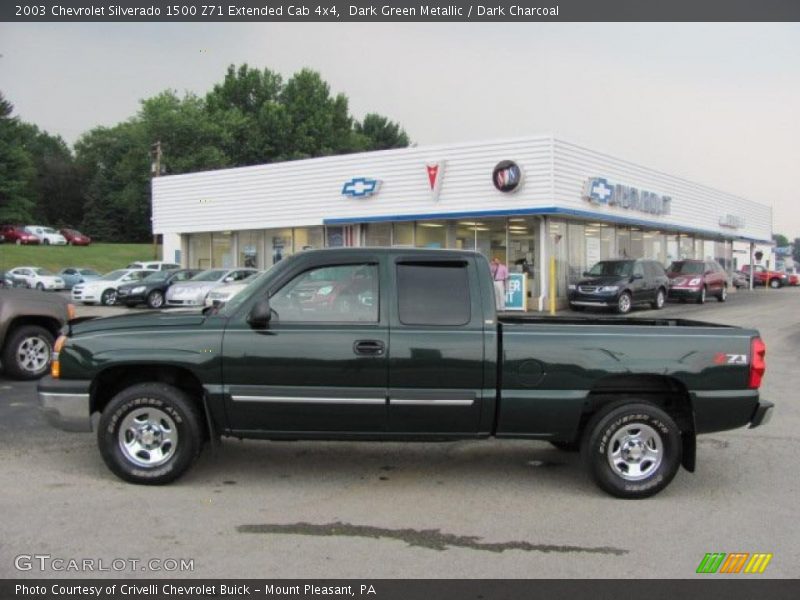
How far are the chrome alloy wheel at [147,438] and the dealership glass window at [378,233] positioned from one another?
2237cm

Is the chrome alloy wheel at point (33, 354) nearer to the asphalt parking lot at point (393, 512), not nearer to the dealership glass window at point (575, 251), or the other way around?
the asphalt parking lot at point (393, 512)

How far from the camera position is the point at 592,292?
886 inches

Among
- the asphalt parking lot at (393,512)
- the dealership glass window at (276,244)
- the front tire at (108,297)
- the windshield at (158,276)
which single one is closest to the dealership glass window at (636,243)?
the dealership glass window at (276,244)

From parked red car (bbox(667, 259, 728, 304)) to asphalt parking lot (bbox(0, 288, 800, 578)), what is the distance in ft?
67.9

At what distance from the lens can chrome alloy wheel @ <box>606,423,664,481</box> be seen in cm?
539

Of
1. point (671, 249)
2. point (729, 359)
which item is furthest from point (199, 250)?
point (729, 359)

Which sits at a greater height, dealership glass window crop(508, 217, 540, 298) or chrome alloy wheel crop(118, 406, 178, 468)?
dealership glass window crop(508, 217, 540, 298)

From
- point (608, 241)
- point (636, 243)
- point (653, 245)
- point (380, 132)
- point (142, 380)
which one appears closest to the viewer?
point (142, 380)

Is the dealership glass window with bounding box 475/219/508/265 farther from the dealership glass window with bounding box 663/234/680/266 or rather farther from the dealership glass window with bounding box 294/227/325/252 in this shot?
the dealership glass window with bounding box 663/234/680/266

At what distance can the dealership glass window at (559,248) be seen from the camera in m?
24.3

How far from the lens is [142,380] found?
559 centimetres

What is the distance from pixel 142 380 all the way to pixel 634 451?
3791 mm

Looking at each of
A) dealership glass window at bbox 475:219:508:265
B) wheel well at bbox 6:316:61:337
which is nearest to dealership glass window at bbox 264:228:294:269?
dealership glass window at bbox 475:219:508:265

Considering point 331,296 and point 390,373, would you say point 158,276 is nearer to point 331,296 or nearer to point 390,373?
point 331,296
